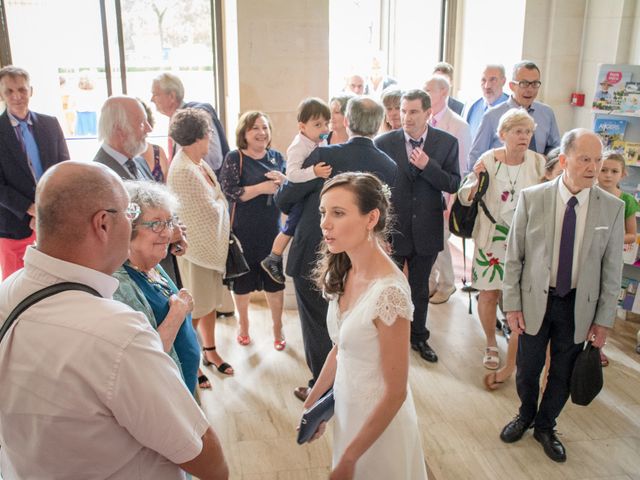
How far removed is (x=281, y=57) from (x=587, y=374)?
3.43 metres

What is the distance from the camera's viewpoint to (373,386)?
1.98m

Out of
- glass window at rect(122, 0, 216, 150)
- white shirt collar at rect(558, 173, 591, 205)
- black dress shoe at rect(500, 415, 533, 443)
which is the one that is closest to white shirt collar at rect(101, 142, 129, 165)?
white shirt collar at rect(558, 173, 591, 205)

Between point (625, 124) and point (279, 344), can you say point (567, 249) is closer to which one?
point (279, 344)

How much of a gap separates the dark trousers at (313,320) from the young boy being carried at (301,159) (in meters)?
0.43

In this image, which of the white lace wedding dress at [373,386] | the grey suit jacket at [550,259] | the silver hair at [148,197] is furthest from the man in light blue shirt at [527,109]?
the silver hair at [148,197]

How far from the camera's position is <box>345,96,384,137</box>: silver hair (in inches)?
123

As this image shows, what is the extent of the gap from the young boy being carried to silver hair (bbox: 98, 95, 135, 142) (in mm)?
877

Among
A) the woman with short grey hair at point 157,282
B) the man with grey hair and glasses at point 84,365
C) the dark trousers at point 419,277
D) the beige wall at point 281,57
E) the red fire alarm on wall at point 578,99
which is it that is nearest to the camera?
A: the man with grey hair and glasses at point 84,365

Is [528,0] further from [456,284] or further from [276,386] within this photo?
[276,386]

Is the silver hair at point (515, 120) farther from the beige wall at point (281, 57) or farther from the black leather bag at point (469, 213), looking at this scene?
the beige wall at point (281, 57)

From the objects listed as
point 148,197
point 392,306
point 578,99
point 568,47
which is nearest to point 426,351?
point 392,306

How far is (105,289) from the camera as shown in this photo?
140cm

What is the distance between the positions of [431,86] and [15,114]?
9.99 feet

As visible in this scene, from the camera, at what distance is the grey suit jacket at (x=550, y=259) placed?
284cm
